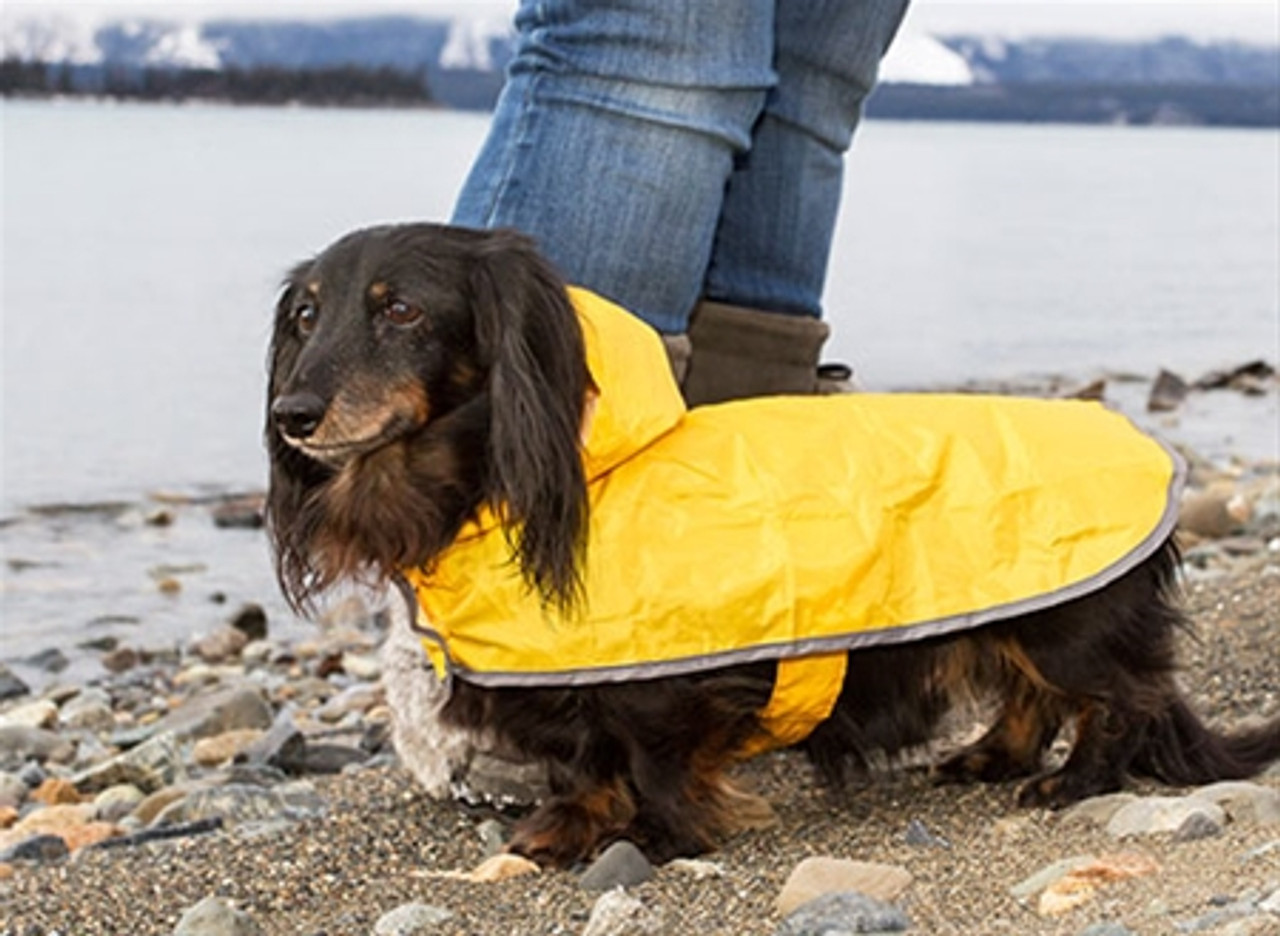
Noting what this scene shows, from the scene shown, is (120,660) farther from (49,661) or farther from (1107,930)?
(1107,930)

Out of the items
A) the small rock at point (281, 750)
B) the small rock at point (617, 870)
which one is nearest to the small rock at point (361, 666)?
the small rock at point (281, 750)

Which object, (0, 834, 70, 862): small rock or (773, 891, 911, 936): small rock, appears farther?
(0, 834, 70, 862): small rock

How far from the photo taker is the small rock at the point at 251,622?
7.56 m

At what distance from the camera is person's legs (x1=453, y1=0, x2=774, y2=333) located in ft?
13.4

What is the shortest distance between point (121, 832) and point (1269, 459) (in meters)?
7.38

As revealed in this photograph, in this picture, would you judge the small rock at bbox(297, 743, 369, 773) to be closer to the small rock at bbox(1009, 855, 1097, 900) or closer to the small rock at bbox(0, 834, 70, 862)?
the small rock at bbox(0, 834, 70, 862)

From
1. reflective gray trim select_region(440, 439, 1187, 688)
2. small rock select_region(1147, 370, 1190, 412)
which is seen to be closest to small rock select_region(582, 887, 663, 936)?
reflective gray trim select_region(440, 439, 1187, 688)

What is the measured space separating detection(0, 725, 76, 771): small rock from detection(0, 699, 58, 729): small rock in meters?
0.20

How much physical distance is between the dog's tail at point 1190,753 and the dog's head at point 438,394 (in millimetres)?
1030

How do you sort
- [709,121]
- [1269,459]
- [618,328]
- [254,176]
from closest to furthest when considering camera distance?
[618,328]
[709,121]
[1269,459]
[254,176]

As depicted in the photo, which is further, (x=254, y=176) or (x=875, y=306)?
(x=254, y=176)

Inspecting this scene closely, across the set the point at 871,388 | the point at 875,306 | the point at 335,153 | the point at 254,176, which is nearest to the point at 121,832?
the point at 871,388

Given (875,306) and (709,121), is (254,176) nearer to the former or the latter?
(875,306)

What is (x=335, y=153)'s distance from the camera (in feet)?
154
